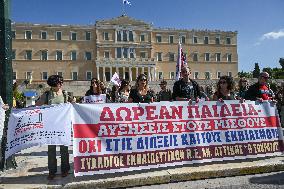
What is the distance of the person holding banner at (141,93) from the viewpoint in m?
6.77

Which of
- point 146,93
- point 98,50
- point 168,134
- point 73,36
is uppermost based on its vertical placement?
point 73,36

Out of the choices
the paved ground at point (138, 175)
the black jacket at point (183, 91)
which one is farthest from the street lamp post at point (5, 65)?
the black jacket at point (183, 91)

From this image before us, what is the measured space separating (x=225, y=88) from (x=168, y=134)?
5.84 ft

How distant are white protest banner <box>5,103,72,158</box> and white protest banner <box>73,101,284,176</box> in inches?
7.0

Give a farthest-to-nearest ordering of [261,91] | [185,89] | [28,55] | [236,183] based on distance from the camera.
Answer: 1. [28,55]
2. [261,91]
3. [185,89]
4. [236,183]

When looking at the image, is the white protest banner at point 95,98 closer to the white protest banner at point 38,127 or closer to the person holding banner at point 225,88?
the white protest banner at point 38,127

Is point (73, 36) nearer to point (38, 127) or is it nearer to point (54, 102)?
point (54, 102)

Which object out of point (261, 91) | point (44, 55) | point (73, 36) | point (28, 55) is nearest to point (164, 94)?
point (261, 91)

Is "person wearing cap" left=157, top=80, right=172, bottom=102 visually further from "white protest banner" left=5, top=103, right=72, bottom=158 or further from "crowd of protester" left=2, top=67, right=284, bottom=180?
"white protest banner" left=5, top=103, right=72, bottom=158

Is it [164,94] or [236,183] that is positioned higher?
[164,94]

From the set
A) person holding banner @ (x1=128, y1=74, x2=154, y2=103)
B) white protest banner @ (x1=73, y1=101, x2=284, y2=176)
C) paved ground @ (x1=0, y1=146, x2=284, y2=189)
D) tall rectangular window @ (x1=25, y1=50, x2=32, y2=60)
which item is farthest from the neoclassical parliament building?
paved ground @ (x1=0, y1=146, x2=284, y2=189)

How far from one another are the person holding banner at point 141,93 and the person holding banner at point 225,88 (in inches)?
60.3

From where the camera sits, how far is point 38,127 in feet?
19.5

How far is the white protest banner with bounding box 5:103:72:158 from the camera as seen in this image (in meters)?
5.89
